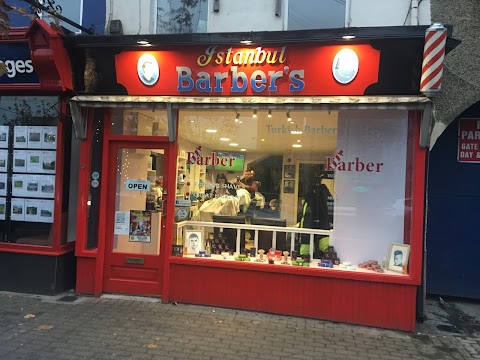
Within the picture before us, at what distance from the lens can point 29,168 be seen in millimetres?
6023

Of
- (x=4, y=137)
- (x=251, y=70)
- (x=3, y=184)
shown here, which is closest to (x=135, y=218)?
(x=3, y=184)

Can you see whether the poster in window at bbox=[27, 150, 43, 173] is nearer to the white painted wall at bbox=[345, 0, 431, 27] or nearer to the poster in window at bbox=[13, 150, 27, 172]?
the poster in window at bbox=[13, 150, 27, 172]

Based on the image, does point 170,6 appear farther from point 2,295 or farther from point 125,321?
point 2,295

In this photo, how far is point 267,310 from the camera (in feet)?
17.4

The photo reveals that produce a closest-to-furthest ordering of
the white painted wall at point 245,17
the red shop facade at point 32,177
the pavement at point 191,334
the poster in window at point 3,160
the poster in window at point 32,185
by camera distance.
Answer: the pavement at point 191,334, the white painted wall at point 245,17, the red shop facade at point 32,177, the poster in window at point 32,185, the poster in window at point 3,160

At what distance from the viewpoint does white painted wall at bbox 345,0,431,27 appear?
5.25 m

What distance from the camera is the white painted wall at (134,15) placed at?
232 inches

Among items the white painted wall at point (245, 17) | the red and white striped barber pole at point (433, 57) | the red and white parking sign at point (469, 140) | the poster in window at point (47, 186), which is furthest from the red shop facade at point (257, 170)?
the red and white parking sign at point (469, 140)

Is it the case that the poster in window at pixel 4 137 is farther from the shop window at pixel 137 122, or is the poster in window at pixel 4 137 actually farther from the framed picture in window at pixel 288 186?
the framed picture in window at pixel 288 186

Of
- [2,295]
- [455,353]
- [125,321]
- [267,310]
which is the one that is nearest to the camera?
[455,353]

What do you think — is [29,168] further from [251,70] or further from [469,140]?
[469,140]

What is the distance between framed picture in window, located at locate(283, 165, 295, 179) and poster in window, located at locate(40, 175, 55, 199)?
133 inches

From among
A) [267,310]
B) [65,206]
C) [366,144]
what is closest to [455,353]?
[267,310]

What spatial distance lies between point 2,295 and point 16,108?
2.71 metres
